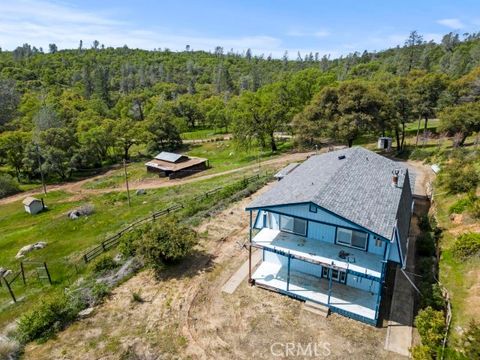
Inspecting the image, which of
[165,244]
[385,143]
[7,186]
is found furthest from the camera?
[7,186]

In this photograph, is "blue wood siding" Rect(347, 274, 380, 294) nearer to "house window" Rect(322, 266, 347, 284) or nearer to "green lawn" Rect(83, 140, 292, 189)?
"house window" Rect(322, 266, 347, 284)

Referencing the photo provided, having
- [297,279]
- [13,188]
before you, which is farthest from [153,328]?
[13,188]

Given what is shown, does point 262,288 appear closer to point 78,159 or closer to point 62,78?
point 78,159

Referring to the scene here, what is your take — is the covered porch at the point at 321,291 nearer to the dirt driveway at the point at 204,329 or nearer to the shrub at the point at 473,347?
the dirt driveway at the point at 204,329

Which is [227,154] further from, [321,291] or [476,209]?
[321,291]

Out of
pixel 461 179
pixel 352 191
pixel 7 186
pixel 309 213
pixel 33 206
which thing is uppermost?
pixel 352 191

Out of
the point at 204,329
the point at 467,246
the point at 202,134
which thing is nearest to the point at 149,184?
the point at 204,329

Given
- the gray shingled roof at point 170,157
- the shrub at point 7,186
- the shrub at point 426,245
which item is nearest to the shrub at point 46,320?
the shrub at point 426,245
